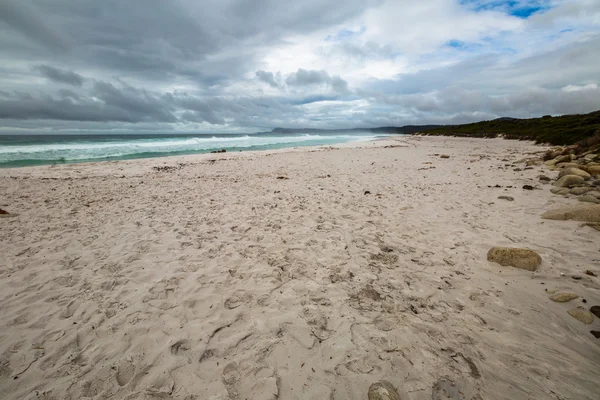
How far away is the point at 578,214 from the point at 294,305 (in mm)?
6746

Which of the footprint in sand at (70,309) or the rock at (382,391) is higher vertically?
the rock at (382,391)

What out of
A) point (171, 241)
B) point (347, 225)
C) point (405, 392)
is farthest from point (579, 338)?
point (171, 241)

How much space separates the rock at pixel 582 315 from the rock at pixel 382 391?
2658 millimetres

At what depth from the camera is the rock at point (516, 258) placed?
411 centimetres

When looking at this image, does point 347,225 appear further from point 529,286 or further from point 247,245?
point 529,286

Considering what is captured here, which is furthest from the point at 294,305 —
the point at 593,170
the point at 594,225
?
the point at 593,170

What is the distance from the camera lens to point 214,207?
26.1ft

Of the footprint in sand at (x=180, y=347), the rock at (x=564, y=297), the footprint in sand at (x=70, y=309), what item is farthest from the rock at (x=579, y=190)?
the footprint in sand at (x=70, y=309)

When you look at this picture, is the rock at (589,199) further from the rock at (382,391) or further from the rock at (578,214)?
the rock at (382,391)

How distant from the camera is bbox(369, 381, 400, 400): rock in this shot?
2291 millimetres

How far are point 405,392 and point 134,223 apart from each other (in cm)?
701

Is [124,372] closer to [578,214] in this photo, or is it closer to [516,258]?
[516,258]

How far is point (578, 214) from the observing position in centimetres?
562

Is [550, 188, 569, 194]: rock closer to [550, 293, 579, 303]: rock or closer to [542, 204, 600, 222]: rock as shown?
[542, 204, 600, 222]: rock
